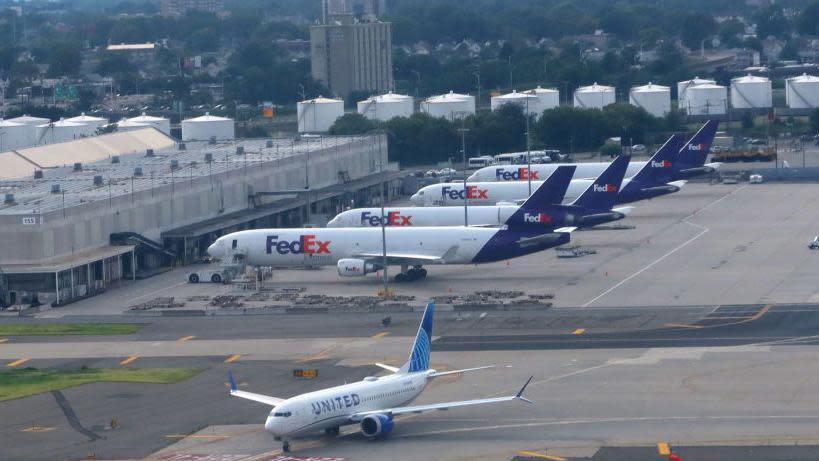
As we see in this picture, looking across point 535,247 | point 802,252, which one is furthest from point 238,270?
point 802,252

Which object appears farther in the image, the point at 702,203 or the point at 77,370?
the point at 702,203

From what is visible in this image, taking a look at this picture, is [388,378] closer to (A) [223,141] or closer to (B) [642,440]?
(B) [642,440]

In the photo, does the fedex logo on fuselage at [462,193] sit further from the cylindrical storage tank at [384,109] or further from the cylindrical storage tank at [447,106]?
the cylindrical storage tank at [384,109]

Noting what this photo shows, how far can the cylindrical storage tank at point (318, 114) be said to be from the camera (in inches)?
7613

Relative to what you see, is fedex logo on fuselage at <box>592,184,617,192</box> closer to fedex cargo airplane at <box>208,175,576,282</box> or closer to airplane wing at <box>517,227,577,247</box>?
fedex cargo airplane at <box>208,175,576,282</box>

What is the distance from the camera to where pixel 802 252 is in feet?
332

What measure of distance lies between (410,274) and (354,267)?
3815 mm

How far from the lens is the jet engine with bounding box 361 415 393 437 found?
55406 millimetres

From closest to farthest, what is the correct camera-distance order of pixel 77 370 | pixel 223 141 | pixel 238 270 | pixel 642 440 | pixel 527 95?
1. pixel 642 440
2. pixel 77 370
3. pixel 238 270
4. pixel 223 141
5. pixel 527 95

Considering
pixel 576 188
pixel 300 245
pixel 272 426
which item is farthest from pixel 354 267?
pixel 272 426

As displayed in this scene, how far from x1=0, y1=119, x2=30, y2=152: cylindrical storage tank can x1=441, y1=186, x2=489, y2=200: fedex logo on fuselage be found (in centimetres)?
6329

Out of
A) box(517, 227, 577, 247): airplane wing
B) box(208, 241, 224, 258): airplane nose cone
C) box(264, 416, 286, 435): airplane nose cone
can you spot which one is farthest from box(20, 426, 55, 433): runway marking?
box(208, 241, 224, 258): airplane nose cone

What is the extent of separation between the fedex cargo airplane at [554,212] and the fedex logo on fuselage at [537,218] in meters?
0.22

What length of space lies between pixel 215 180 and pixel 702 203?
40.5 meters
